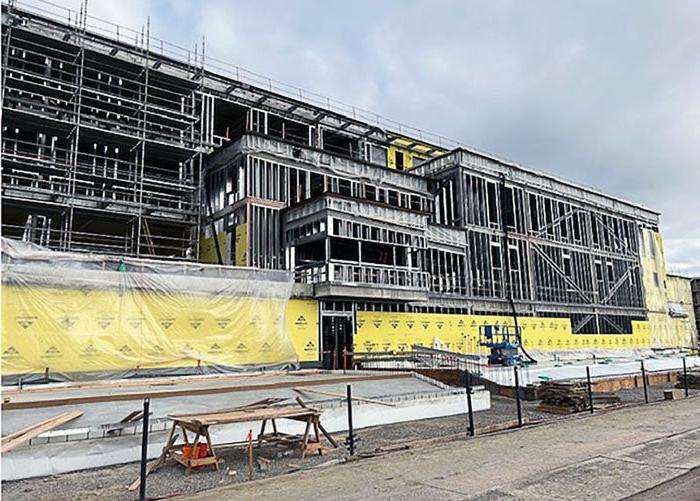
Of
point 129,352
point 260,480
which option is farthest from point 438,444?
point 129,352

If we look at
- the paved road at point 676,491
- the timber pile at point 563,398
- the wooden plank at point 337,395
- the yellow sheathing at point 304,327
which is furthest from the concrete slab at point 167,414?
the yellow sheathing at point 304,327

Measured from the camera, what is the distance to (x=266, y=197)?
27.1m

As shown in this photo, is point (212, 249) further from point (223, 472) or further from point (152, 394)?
point (223, 472)

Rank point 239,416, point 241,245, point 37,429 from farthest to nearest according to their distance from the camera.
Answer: point 241,245
point 239,416
point 37,429

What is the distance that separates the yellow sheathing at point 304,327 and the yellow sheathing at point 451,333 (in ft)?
8.14

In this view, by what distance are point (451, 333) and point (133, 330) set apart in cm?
1790

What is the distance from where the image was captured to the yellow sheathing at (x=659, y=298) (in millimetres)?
48312

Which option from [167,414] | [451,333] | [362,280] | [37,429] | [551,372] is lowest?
[551,372]

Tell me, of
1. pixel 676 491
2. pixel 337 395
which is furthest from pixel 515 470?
pixel 337 395

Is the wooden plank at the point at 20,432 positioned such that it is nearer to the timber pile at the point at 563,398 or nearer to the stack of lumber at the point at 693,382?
the timber pile at the point at 563,398

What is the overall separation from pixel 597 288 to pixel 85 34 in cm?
3891

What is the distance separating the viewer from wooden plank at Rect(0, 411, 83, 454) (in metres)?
7.77

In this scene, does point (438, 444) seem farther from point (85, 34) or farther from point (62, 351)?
point (85, 34)

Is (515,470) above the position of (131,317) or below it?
below
